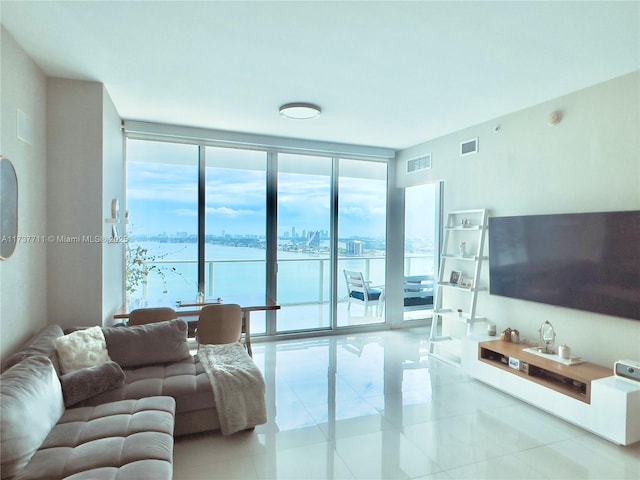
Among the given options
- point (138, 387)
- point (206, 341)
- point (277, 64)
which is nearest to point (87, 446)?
point (138, 387)

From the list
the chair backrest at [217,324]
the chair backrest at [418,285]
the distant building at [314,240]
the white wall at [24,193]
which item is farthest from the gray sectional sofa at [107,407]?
the chair backrest at [418,285]

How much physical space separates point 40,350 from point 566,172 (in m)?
4.43

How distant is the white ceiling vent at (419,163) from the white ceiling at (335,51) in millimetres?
1265

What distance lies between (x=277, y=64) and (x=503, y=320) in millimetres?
3454

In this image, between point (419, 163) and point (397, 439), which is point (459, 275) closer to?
point (419, 163)

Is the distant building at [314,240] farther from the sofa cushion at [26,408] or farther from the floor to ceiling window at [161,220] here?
the sofa cushion at [26,408]

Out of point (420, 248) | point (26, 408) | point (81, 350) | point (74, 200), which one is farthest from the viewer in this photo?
point (420, 248)

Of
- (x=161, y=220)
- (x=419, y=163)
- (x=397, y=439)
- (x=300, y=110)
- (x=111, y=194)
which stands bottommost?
(x=397, y=439)

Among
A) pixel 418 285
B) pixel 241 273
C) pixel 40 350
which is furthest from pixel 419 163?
pixel 40 350

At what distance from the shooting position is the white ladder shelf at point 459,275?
14.1 feet

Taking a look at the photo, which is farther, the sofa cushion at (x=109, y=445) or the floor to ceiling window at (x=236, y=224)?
the floor to ceiling window at (x=236, y=224)

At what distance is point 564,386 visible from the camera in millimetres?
3125

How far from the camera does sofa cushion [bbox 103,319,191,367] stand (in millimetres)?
2979

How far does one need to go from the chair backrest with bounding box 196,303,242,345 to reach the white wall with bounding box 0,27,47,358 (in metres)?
1.32
